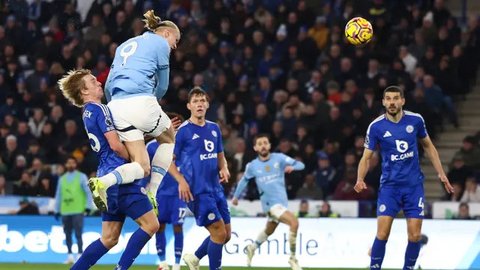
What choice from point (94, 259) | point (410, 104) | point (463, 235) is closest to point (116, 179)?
point (94, 259)

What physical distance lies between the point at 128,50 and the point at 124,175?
4.28ft

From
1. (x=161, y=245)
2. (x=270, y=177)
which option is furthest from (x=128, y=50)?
(x=270, y=177)

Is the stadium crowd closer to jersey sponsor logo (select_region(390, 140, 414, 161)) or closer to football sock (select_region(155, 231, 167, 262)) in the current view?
football sock (select_region(155, 231, 167, 262))

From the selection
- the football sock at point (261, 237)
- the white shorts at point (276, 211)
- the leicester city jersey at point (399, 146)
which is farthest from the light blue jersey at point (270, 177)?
the leicester city jersey at point (399, 146)

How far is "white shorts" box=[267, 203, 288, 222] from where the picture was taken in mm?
17875

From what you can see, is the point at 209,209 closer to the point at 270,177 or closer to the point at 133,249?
the point at 133,249

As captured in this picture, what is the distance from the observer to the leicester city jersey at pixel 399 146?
46.0 feet

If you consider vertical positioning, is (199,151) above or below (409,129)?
below

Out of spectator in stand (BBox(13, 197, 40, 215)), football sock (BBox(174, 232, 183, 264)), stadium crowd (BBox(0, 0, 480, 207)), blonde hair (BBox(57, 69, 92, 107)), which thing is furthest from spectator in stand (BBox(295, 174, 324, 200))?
blonde hair (BBox(57, 69, 92, 107))

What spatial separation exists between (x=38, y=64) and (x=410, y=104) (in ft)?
25.7

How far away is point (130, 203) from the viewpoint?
11.0m

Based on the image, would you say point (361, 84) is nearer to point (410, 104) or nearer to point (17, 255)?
point (410, 104)

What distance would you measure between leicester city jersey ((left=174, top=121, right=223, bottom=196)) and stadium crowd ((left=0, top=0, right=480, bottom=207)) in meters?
6.79

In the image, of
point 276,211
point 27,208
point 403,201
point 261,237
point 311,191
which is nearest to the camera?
point 403,201
